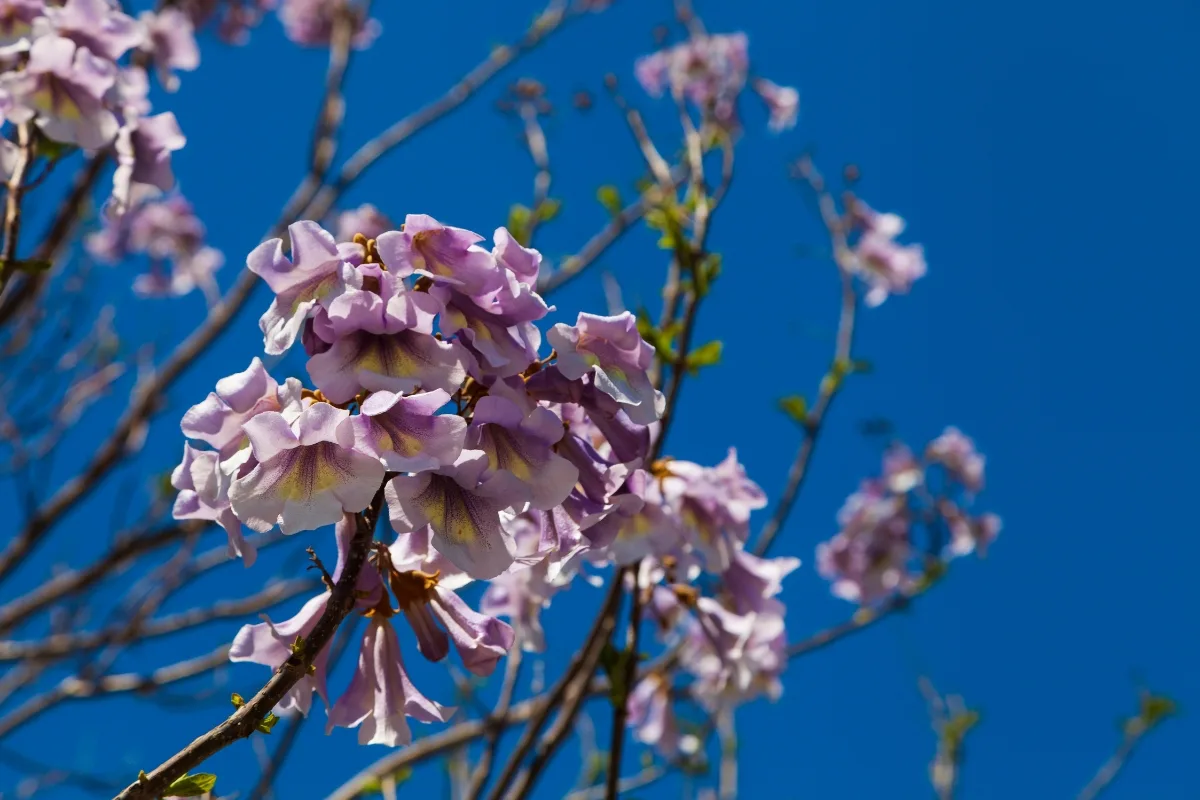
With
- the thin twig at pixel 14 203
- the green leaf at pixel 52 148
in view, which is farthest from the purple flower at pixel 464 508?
the green leaf at pixel 52 148

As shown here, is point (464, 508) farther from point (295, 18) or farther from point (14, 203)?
point (295, 18)

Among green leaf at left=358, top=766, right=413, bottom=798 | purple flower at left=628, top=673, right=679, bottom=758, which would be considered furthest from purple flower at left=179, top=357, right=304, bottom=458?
purple flower at left=628, top=673, right=679, bottom=758

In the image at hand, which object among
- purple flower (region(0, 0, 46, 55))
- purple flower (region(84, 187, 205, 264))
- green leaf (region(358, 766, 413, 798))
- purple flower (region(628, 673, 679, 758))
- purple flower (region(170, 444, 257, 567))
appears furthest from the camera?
purple flower (region(84, 187, 205, 264))

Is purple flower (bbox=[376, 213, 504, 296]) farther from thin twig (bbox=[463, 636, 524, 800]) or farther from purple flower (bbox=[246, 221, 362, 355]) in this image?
thin twig (bbox=[463, 636, 524, 800])

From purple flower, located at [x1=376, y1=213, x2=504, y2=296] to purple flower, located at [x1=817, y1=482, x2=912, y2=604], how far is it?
15.1ft

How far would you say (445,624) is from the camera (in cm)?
157

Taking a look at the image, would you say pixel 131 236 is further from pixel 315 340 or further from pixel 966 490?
pixel 315 340

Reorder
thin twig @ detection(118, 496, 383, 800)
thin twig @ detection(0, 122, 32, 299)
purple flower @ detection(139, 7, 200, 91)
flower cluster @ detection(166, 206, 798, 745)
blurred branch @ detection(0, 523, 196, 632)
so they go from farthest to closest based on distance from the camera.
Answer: blurred branch @ detection(0, 523, 196, 632), purple flower @ detection(139, 7, 200, 91), thin twig @ detection(0, 122, 32, 299), flower cluster @ detection(166, 206, 798, 745), thin twig @ detection(118, 496, 383, 800)

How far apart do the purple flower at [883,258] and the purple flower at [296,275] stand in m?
4.39

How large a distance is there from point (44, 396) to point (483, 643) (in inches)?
147

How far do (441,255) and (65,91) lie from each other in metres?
1.50

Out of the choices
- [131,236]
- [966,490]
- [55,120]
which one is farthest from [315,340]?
[131,236]

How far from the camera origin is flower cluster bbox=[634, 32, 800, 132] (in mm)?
5073

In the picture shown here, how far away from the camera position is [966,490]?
6.12m
